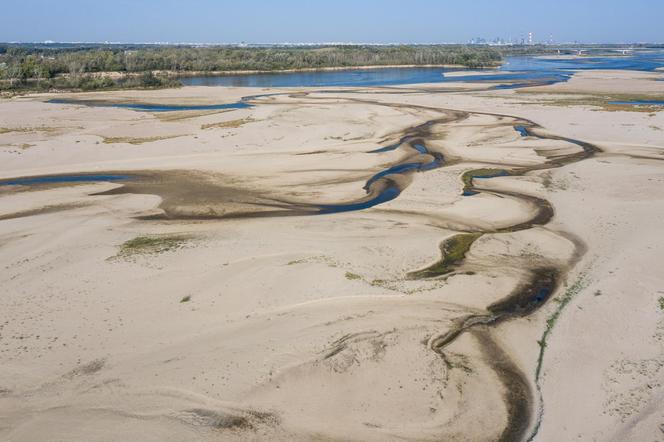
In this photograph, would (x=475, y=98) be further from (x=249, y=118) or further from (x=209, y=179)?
(x=209, y=179)

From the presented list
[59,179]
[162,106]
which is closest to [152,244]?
[59,179]

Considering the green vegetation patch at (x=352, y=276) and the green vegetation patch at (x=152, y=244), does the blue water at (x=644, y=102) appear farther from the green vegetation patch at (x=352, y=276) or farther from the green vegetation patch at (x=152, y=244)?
the green vegetation patch at (x=152, y=244)

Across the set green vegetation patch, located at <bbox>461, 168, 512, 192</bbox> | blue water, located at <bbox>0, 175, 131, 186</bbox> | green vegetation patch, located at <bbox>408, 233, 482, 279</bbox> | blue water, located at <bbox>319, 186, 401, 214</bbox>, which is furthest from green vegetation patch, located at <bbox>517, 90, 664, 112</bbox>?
blue water, located at <bbox>0, 175, 131, 186</bbox>

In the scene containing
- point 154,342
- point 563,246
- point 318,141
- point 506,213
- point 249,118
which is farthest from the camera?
point 249,118

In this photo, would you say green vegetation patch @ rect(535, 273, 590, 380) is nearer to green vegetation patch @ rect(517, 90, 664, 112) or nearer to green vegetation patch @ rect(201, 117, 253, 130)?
green vegetation patch @ rect(201, 117, 253, 130)

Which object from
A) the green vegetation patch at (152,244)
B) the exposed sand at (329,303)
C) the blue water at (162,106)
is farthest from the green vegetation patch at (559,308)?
the blue water at (162,106)

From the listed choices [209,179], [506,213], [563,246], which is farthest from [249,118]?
[563,246]
